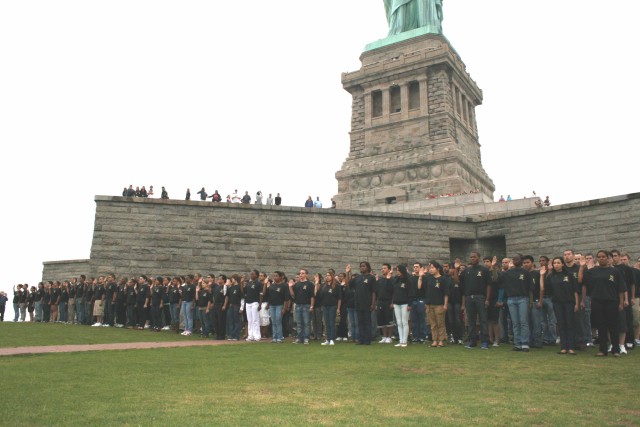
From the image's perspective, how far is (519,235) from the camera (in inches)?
989

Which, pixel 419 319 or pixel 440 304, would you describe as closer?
pixel 440 304

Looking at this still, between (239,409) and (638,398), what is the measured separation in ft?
13.8

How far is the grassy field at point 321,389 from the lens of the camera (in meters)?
5.37

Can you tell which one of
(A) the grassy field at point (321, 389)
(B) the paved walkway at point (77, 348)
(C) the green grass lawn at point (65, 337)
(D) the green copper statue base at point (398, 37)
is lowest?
(A) the grassy field at point (321, 389)

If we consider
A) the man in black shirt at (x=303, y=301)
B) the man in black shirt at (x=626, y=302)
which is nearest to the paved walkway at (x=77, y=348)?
the man in black shirt at (x=303, y=301)

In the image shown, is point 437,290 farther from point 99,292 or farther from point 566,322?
point 99,292

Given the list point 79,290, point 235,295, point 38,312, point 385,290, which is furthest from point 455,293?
point 38,312

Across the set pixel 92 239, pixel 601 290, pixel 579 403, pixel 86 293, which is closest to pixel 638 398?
pixel 579 403

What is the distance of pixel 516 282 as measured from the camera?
11.6m

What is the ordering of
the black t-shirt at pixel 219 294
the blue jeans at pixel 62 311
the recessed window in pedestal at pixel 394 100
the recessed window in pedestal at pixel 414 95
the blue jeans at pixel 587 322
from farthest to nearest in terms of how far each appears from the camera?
Answer: the recessed window in pedestal at pixel 394 100 → the recessed window in pedestal at pixel 414 95 → the blue jeans at pixel 62 311 → the black t-shirt at pixel 219 294 → the blue jeans at pixel 587 322

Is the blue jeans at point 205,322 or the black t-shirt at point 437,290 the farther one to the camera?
the blue jeans at point 205,322

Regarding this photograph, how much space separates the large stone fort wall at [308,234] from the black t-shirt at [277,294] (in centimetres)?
937

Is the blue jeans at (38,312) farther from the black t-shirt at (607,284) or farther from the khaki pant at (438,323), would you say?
the black t-shirt at (607,284)

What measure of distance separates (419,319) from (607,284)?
14.7ft
